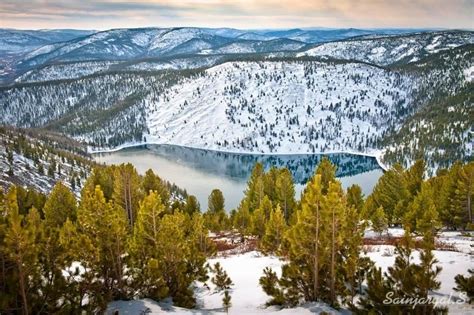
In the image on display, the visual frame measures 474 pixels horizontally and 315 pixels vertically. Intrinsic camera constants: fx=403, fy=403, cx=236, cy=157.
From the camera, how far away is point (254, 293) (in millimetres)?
25859

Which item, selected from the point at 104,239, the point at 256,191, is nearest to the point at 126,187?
the point at 256,191

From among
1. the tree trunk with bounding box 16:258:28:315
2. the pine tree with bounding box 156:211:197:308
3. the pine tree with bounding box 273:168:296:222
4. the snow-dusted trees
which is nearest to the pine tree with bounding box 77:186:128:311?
the pine tree with bounding box 156:211:197:308

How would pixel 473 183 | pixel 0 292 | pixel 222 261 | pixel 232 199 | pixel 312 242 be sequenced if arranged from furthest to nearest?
pixel 232 199 < pixel 473 183 < pixel 222 261 < pixel 312 242 < pixel 0 292

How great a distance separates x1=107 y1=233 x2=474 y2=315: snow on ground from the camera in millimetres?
21328

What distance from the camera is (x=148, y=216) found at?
26719mm

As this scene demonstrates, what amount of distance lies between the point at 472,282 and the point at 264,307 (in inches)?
424

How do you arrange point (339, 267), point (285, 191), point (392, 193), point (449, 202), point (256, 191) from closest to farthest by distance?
point (339, 267) → point (449, 202) → point (392, 193) → point (285, 191) → point (256, 191)

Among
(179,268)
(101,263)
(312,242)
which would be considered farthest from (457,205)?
(101,263)

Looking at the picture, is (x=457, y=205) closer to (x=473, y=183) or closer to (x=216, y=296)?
(x=473, y=183)

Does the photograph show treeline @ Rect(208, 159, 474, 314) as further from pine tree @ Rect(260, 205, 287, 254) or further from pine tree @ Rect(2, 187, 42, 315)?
pine tree @ Rect(2, 187, 42, 315)

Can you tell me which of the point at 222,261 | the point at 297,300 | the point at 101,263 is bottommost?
the point at 222,261

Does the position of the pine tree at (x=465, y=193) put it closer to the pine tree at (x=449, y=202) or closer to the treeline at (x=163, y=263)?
the pine tree at (x=449, y=202)

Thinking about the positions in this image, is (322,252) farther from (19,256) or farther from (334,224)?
(19,256)

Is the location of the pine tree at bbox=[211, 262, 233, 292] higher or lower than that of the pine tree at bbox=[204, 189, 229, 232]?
higher
